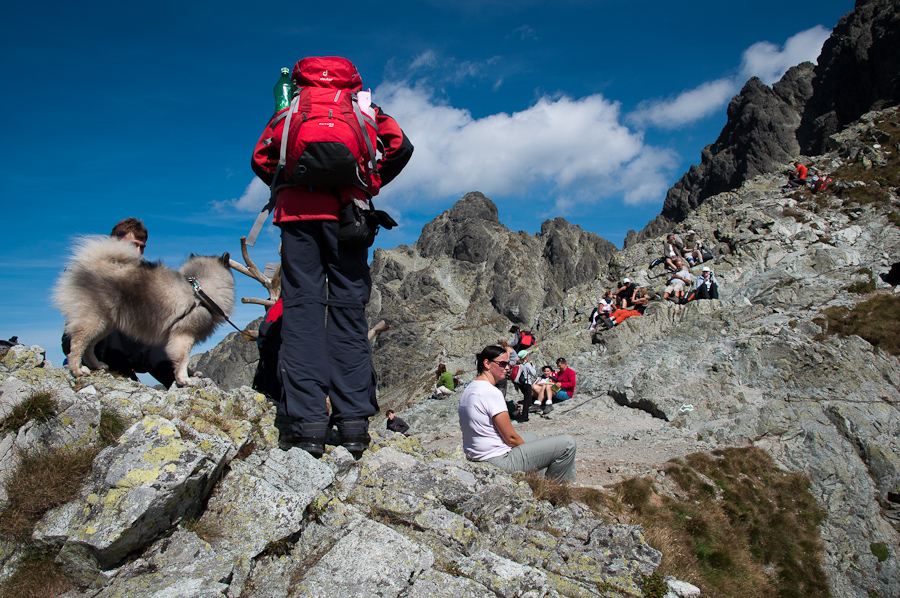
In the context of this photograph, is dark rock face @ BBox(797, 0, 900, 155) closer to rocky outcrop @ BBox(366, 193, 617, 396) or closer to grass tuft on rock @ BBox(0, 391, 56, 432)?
rocky outcrop @ BBox(366, 193, 617, 396)

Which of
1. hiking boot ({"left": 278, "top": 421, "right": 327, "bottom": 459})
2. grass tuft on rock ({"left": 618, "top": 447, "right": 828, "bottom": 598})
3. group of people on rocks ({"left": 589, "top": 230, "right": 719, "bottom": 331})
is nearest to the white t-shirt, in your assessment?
grass tuft on rock ({"left": 618, "top": 447, "right": 828, "bottom": 598})

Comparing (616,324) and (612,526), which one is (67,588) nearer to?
(612,526)

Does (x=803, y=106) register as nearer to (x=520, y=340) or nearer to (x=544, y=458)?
(x=520, y=340)

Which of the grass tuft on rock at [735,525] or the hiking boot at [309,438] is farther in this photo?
the grass tuft on rock at [735,525]

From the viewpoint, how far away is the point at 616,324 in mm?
20750

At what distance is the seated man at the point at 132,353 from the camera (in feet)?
19.7

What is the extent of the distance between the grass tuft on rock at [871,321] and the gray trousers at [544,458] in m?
12.9

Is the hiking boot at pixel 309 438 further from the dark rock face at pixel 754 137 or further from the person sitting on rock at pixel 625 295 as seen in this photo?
the dark rock face at pixel 754 137

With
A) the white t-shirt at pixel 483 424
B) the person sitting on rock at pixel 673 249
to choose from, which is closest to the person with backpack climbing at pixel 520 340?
the person sitting on rock at pixel 673 249

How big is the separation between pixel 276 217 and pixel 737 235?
28.1 meters

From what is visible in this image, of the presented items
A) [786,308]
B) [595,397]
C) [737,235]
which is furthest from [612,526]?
[737,235]

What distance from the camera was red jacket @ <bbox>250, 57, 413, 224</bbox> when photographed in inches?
182

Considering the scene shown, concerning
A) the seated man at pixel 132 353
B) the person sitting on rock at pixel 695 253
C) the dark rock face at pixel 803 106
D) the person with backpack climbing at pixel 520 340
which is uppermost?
the dark rock face at pixel 803 106

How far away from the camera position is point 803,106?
439ft
